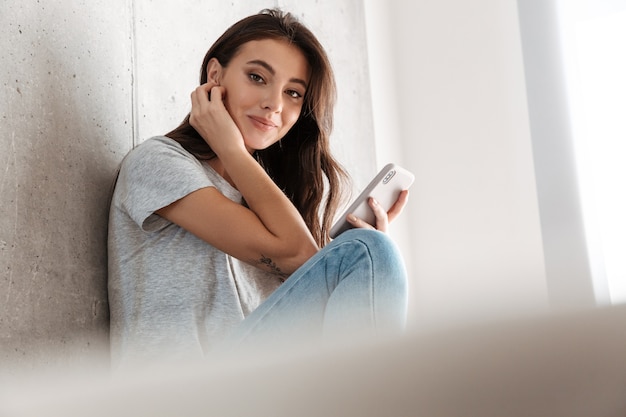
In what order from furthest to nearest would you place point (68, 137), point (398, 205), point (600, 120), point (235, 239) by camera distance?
point (600, 120) < point (398, 205) < point (68, 137) < point (235, 239)

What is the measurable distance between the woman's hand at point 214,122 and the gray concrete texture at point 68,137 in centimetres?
17

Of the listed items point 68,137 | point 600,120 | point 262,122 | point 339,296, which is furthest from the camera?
point 600,120

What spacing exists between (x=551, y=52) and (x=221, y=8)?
130cm

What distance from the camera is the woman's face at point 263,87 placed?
143 cm

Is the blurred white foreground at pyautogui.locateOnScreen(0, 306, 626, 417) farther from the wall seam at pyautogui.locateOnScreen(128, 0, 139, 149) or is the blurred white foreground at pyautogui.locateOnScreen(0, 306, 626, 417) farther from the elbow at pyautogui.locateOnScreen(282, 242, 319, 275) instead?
the wall seam at pyautogui.locateOnScreen(128, 0, 139, 149)

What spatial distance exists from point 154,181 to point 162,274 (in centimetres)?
15

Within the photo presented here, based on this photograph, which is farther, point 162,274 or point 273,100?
point 273,100

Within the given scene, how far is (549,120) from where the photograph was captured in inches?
101

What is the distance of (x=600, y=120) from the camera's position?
254 centimetres

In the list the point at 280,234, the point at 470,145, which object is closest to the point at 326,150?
the point at 280,234

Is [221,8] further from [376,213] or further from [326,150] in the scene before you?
[376,213]

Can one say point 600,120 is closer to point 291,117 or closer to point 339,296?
point 291,117

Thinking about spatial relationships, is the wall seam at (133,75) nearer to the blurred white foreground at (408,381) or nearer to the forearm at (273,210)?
the forearm at (273,210)

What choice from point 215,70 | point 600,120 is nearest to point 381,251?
point 215,70
